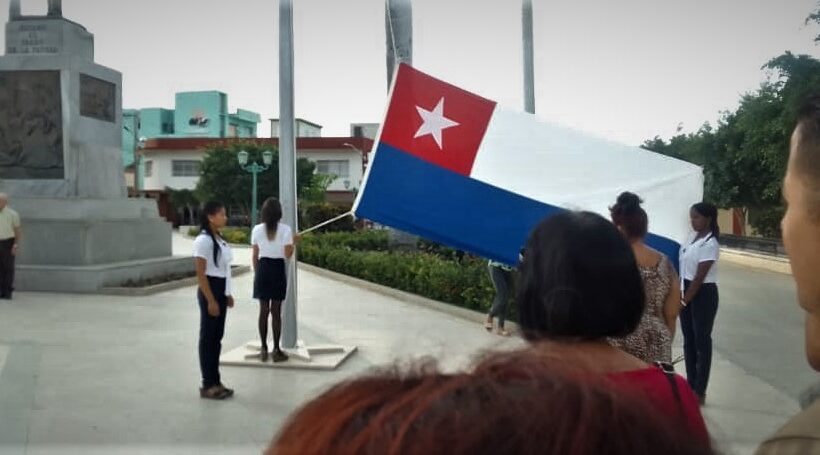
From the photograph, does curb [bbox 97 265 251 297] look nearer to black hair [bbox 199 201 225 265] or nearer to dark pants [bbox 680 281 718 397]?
black hair [bbox 199 201 225 265]

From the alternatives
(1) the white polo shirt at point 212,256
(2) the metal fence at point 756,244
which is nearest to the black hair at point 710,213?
(1) the white polo shirt at point 212,256

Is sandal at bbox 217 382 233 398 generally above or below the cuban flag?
below

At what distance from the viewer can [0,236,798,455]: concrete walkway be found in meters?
5.09

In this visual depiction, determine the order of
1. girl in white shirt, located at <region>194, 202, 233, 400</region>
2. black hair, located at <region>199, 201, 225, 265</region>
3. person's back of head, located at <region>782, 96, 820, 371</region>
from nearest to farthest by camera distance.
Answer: person's back of head, located at <region>782, 96, 820, 371</region> < girl in white shirt, located at <region>194, 202, 233, 400</region> < black hair, located at <region>199, 201, 225, 265</region>

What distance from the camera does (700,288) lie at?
5.89 metres

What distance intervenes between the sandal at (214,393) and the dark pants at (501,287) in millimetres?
3861

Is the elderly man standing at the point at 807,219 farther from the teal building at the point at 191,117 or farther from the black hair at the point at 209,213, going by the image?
the teal building at the point at 191,117

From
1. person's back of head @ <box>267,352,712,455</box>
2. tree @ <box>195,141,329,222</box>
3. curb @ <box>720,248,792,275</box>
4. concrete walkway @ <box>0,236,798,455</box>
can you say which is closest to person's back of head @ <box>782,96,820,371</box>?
→ person's back of head @ <box>267,352,712,455</box>

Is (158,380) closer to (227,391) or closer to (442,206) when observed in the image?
(227,391)

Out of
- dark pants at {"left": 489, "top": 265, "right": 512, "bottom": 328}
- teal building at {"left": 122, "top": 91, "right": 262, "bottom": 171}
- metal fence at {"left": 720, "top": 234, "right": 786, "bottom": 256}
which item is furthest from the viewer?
teal building at {"left": 122, "top": 91, "right": 262, "bottom": 171}

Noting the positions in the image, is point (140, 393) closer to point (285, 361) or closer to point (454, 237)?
point (285, 361)

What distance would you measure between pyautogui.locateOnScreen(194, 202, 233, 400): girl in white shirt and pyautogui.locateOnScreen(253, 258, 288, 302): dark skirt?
0.83 m

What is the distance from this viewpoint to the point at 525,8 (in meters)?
9.90

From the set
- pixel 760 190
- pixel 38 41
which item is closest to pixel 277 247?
pixel 38 41
